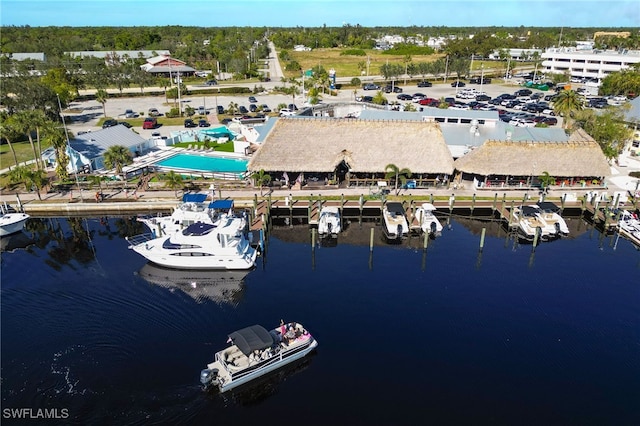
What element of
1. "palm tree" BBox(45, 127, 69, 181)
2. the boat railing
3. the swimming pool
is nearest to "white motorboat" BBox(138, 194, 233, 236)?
the boat railing

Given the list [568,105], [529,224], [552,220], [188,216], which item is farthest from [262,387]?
[568,105]

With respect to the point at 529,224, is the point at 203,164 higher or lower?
higher

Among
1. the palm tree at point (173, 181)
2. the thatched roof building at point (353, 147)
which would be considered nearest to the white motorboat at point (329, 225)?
the thatched roof building at point (353, 147)

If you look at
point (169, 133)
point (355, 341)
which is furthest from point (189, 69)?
point (355, 341)

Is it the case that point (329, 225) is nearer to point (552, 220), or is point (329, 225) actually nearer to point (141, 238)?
point (141, 238)

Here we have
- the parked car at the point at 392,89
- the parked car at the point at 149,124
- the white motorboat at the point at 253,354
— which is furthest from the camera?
the parked car at the point at 392,89

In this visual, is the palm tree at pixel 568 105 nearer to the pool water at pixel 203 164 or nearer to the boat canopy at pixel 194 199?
the pool water at pixel 203 164

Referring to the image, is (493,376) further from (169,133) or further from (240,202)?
(169,133)
